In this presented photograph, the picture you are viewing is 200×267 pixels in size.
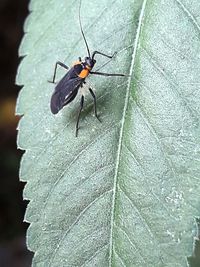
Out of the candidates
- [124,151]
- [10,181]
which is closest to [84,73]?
[124,151]

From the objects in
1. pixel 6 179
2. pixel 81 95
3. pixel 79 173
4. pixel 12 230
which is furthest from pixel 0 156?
pixel 79 173

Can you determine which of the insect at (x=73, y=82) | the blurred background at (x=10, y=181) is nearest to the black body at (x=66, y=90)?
the insect at (x=73, y=82)

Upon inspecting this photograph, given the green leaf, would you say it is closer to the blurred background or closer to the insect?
the insect

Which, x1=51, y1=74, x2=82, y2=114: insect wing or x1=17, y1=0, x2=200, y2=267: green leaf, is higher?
x1=51, y1=74, x2=82, y2=114: insect wing

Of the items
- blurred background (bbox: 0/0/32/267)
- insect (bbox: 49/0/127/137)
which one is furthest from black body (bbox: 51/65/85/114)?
blurred background (bbox: 0/0/32/267)

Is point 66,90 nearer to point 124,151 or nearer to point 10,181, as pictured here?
point 124,151

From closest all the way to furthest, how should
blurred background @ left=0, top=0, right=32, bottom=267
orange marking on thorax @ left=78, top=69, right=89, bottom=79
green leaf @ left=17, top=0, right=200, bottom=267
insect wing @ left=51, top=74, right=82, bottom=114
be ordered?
green leaf @ left=17, top=0, right=200, bottom=267 → insect wing @ left=51, top=74, right=82, bottom=114 → orange marking on thorax @ left=78, top=69, right=89, bottom=79 → blurred background @ left=0, top=0, right=32, bottom=267
